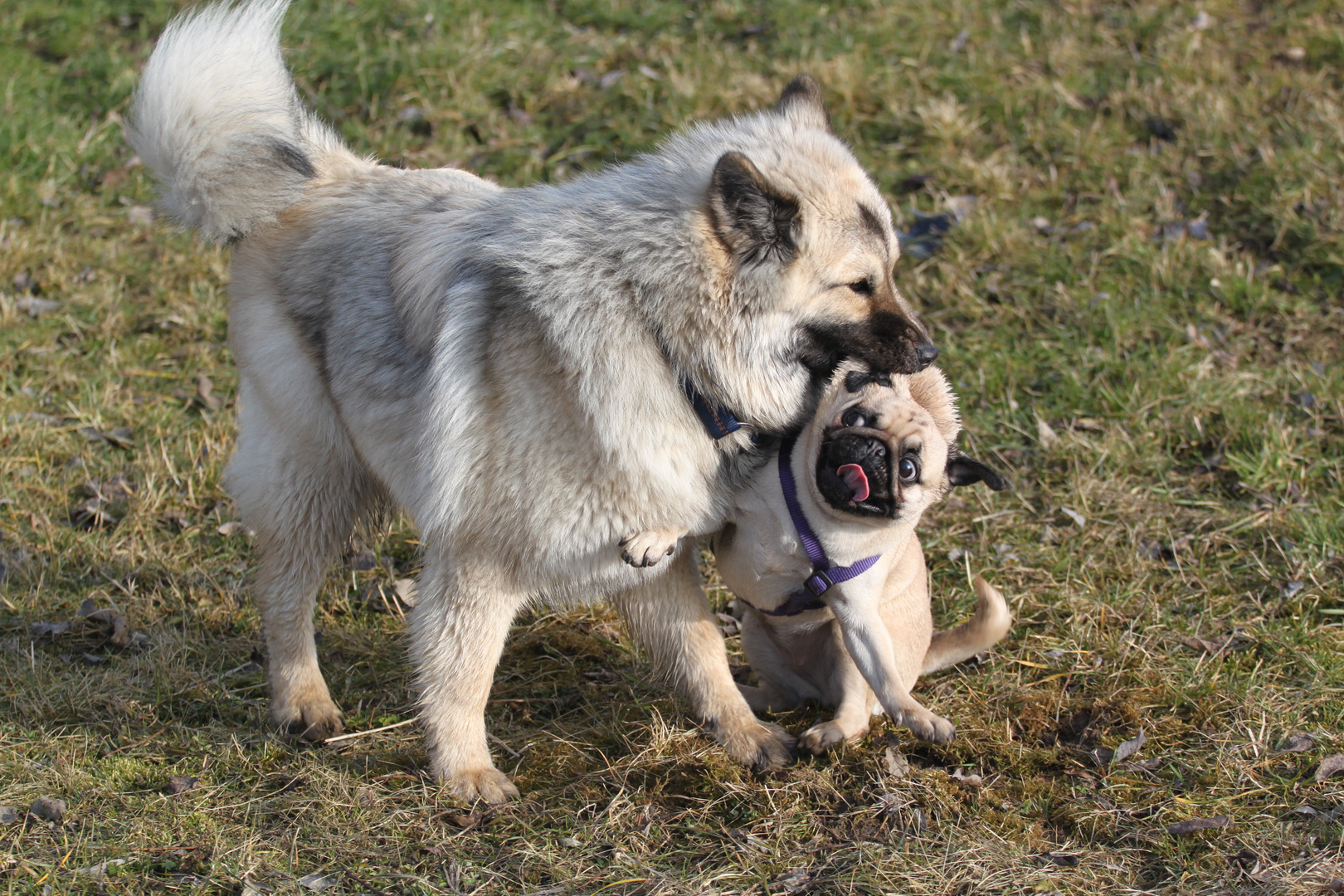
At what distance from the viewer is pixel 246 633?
151 inches

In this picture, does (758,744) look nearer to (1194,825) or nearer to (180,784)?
(1194,825)

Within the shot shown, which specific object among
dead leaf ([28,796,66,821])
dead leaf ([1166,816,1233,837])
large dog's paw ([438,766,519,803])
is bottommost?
large dog's paw ([438,766,519,803])

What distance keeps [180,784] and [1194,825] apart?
109 inches

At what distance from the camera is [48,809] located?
111 inches

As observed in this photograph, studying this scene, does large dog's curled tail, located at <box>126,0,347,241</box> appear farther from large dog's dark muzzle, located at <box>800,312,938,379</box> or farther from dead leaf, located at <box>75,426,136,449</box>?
large dog's dark muzzle, located at <box>800,312,938,379</box>

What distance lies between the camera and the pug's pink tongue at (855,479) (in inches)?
107

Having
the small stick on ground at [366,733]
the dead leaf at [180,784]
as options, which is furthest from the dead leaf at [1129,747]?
the dead leaf at [180,784]

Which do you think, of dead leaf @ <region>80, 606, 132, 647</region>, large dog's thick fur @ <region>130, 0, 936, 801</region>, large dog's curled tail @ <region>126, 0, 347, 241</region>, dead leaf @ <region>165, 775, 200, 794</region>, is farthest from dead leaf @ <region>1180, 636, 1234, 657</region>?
dead leaf @ <region>80, 606, 132, 647</region>

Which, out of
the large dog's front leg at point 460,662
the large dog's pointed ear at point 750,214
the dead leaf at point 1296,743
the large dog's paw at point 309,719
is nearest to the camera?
the large dog's pointed ear at point 750,214

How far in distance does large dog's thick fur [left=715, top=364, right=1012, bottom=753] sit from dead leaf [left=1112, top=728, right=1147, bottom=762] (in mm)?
464

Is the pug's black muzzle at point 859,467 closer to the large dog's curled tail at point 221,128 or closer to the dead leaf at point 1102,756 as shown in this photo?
the dead leaf at point 1102,756

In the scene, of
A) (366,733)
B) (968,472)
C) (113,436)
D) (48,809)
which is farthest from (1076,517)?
(113,436)

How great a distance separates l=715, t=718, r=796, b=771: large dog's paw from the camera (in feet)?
10.5

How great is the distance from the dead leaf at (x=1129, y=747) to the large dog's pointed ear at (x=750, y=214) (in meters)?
1.75
